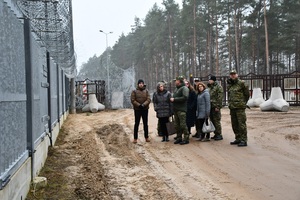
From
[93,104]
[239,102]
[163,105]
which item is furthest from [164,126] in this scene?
[93,104]

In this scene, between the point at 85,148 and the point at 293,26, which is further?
the point at 293,26

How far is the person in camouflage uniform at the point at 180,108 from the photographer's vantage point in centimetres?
797

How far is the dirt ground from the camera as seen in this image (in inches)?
172

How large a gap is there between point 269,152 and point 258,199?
304 centimetres

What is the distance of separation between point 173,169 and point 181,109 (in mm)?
2615

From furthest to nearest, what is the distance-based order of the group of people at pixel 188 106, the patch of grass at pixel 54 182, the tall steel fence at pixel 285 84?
the tall steel fence at pixel 285 84 < the group of people at pixel 188 106 < the patch of grass at pixel 54 182

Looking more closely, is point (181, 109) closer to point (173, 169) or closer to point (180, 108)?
point (180, 108)

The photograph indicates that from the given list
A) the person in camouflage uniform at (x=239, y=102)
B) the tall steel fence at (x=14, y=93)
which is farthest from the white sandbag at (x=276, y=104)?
the tall steel fence at (x=14, y=93)

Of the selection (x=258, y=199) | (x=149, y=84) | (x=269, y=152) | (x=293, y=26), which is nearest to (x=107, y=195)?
(x=258, y=199)

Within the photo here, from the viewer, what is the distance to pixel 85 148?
A: 7.76 metres

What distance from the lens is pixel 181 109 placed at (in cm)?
805

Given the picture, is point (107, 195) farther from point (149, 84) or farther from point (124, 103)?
point (149, 84)

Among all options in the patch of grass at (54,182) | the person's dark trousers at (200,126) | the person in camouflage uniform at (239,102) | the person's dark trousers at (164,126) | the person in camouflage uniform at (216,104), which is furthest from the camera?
the person's dark trousers at (164,126)

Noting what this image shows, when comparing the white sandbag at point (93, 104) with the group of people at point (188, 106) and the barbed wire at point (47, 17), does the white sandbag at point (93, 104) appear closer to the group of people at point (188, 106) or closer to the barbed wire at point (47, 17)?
the group of people at point (188, 106)
